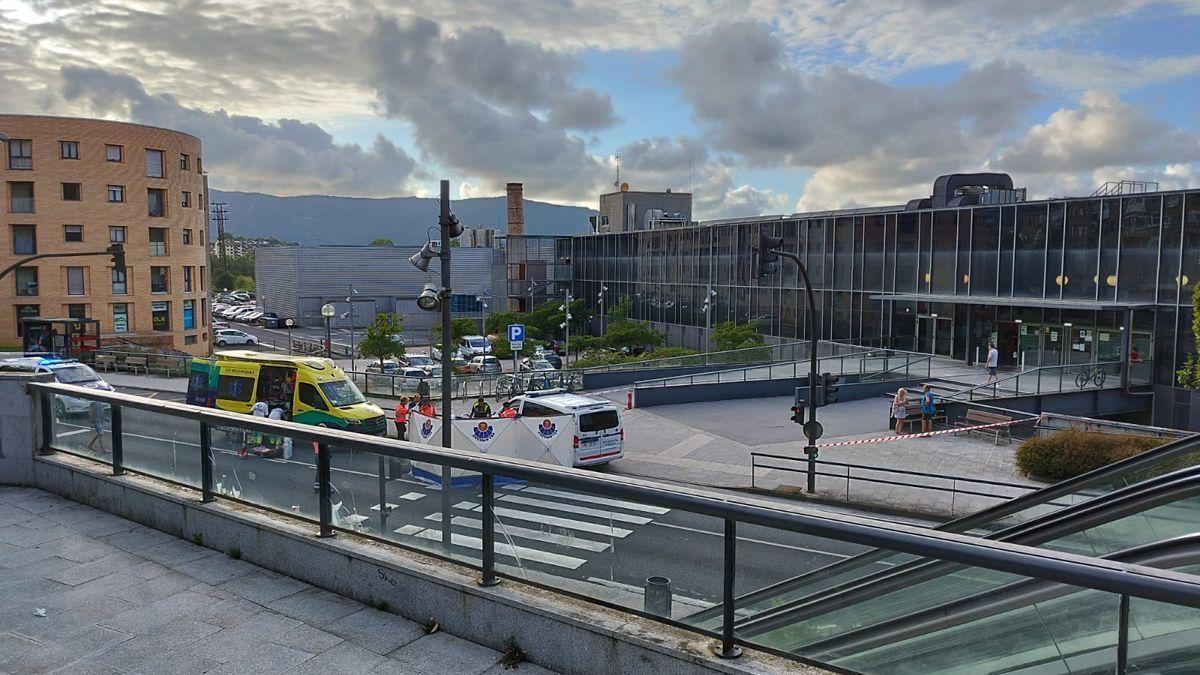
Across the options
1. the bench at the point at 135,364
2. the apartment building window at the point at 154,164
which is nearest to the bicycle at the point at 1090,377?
the bench at the point at 135,364

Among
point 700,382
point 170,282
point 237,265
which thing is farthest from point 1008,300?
point 237,265

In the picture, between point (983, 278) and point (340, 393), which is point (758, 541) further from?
point (983, 278)

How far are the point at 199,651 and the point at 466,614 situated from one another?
153 centimetres

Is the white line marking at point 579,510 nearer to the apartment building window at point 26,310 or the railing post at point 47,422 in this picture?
the railing post at point 47,422

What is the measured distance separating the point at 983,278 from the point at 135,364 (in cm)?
4291

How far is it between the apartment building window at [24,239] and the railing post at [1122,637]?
62924 mm

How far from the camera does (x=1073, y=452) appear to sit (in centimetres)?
2102

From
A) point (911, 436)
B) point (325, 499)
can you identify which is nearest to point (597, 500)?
point (325, 499)

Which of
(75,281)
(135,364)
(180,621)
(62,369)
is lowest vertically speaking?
(135,364)

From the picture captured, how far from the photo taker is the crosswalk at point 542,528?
476cm

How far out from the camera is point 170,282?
59469mm

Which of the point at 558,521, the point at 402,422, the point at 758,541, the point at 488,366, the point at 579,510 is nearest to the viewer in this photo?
the point at 758,541

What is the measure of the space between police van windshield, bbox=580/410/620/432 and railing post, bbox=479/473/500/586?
644 inches

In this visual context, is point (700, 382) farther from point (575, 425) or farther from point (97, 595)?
point (97, 595)
